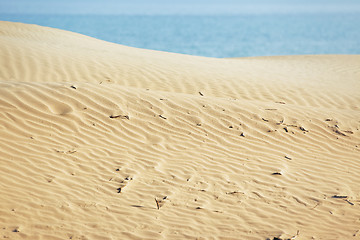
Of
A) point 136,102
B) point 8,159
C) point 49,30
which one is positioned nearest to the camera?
point 8,159

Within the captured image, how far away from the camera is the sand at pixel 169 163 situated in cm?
454

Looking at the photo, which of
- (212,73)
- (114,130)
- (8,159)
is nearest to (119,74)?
(212,73)

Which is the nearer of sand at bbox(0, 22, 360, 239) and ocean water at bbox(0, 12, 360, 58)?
sand at bbox(0, 22, 360, 239)

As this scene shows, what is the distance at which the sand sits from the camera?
4.54 m

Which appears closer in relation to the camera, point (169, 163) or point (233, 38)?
point (169, 163)

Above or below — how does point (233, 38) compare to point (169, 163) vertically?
below

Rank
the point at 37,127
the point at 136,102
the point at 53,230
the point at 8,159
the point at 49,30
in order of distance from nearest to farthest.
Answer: the point at 53,230
the point at 8,159
the point at 37,127
the point at 136,102
the point at 49,30

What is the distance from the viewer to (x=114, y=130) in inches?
261

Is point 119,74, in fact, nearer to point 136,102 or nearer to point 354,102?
point 136,102

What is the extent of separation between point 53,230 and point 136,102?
11.6 ft

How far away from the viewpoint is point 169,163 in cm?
591

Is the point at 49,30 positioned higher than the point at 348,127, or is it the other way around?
the point at 348,127

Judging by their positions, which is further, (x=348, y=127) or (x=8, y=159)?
(x=348, y=127)

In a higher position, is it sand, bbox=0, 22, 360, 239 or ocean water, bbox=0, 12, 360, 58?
sand, bbox=0, 22, 360, 239
